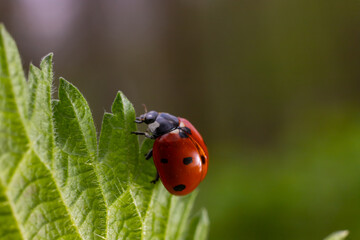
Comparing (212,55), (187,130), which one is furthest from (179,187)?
(212,55)

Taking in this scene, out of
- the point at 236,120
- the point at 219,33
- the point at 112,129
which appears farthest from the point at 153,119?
the point at 219,33

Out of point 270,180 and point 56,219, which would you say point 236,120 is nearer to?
point 270,180

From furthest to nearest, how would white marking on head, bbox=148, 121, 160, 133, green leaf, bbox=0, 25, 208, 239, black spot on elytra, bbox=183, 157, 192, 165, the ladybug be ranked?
white marking on head, bbox=148, 121, 160, 133, black spot on elytra, bbox=183, 157, 192, 165, the ladybug, green leaf, bbox=0, 25, 208, 239

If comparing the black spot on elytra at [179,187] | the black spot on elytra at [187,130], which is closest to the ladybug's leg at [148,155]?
the black spot on elytra at [179,187]

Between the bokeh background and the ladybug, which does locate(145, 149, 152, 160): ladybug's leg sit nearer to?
the ladybug

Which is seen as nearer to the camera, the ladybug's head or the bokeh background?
the ladybug's head

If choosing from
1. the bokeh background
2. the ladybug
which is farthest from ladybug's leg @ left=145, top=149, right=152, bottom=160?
the bokeh background

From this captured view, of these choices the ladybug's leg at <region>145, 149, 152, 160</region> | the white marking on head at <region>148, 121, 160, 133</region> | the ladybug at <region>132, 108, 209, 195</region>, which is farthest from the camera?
the white marking on head at <region>148, 121, 160, 133</region>
